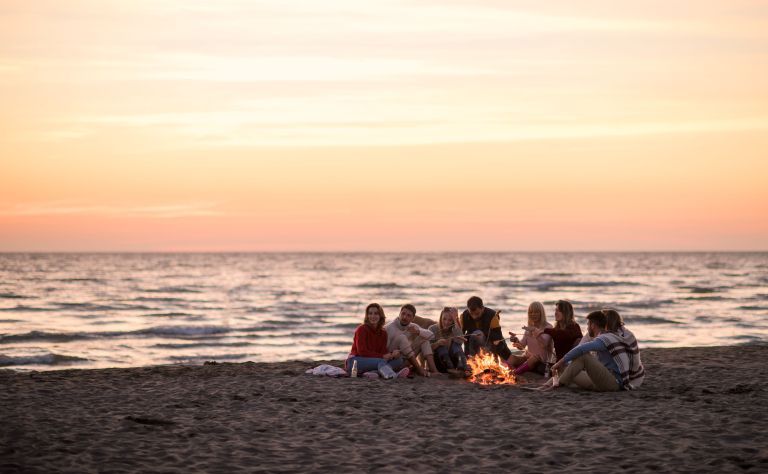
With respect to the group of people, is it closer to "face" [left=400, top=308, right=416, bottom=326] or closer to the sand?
"face" [left=400, top=308, right=416, bottom=326]

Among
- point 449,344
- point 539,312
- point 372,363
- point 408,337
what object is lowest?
point 372,363

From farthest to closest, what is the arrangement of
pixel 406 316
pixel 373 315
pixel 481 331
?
pixel 481 331, pixel 406 316, pixel 373 315

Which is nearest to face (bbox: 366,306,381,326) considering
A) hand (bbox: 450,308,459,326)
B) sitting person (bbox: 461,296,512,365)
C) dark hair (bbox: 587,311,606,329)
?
hand (bbox: 450,308,459,326)

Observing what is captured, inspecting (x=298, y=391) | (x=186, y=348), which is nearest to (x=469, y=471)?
(x=298, y=391)

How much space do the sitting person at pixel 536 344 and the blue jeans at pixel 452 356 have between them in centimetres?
96

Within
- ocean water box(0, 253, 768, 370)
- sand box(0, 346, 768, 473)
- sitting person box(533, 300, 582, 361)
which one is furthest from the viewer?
ocean water box(0, 253, 768, 370)

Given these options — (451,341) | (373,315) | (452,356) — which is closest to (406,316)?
(373,315)

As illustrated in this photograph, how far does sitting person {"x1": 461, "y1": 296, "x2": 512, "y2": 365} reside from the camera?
45.2 feet

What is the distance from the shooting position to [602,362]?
38.2ft

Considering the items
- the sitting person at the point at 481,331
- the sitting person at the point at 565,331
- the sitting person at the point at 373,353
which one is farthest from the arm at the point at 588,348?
the sitting person at the point at 373,353

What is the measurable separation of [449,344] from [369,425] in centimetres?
463

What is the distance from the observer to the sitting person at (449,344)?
13609 mm

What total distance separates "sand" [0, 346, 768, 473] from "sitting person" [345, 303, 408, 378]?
0.41 m

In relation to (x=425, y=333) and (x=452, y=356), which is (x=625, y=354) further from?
(x=425, y=333)
